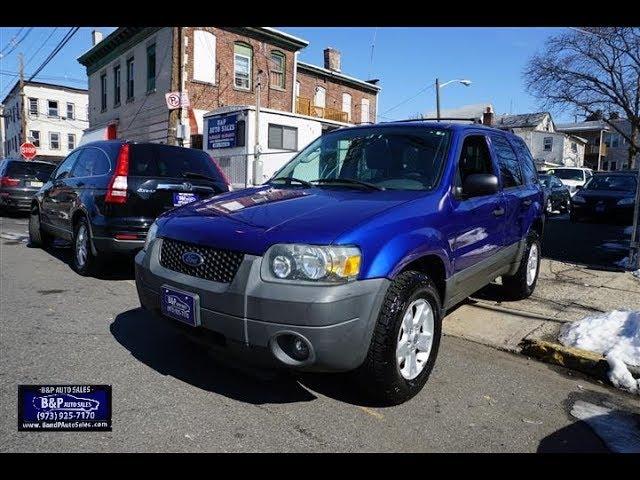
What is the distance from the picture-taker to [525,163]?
5.41 meters

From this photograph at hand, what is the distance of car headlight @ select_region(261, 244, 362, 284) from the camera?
254 centimetres

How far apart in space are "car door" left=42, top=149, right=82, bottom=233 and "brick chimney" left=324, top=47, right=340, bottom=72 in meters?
24.1

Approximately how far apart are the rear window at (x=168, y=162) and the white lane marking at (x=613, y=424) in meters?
4.84

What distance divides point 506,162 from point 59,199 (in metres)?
5.90

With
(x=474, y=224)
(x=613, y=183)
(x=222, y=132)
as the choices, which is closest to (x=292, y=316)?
(x=474, y=224)

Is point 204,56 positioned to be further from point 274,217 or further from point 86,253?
point 274,217

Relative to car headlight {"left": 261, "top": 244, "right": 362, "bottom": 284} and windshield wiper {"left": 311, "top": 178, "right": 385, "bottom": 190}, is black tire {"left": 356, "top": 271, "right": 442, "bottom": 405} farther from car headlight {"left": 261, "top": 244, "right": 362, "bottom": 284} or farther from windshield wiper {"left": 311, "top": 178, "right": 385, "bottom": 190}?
windshield wiper {"left": 311, "top": 178, "right": 385, "bottom": 190}

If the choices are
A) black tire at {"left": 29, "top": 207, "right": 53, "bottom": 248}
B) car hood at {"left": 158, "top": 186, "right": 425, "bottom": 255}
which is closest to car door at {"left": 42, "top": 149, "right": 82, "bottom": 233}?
black tire at {"left": 29, "top": 207, "right": 53, "bottom": 248}

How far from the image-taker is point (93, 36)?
94.7ft

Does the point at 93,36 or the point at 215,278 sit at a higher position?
the point at 93,36

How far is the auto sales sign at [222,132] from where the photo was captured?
17875 mm
